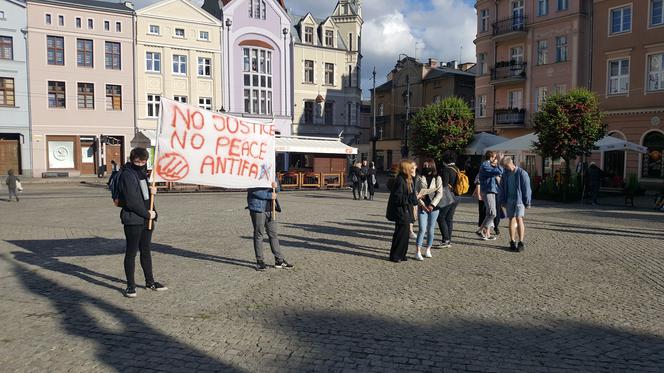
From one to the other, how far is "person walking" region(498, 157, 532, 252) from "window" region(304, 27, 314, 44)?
42.3 metres

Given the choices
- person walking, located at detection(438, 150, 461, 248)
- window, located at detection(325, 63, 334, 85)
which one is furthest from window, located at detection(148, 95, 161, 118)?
person walking, located at detection(438, 150, 461, 248)

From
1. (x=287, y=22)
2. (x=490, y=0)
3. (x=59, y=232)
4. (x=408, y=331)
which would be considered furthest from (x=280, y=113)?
(x=408, y=331)

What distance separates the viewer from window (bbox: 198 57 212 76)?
43.4 metres

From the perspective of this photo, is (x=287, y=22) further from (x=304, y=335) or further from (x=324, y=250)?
(x=304, y=335)

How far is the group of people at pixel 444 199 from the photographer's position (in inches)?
346

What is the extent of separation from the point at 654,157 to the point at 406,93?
3529 cm

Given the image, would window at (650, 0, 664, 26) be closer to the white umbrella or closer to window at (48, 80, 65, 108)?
the white umbrella

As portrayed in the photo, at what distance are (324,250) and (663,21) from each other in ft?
91.2

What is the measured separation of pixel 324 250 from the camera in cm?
1003

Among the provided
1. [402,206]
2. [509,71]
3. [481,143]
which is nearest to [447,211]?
[402,206]

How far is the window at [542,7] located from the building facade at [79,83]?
30.2 metres

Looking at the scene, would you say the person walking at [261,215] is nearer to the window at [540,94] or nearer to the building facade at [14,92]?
the window at [540,94]

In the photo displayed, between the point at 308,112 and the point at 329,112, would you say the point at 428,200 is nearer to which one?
the point at 308,112

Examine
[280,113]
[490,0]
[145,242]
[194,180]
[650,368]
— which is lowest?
[650,368]
